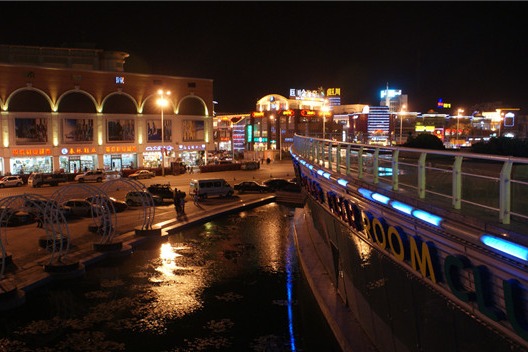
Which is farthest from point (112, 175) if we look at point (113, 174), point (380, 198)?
point (380, 198)

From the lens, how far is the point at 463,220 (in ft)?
17.4

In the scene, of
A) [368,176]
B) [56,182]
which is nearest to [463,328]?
[368,176]

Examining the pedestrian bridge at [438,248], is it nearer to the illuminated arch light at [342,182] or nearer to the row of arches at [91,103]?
the illuminated arch light at [342,182]

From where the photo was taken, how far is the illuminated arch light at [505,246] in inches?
171

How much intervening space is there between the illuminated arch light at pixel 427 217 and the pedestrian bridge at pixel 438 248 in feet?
0.05

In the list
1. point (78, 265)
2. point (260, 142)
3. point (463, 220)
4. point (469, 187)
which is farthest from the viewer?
point (260, 142)

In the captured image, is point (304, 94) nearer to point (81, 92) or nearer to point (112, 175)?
point (81, 92)

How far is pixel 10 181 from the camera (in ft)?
134

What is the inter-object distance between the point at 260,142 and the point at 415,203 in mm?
84238

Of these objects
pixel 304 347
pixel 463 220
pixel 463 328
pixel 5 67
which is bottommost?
pixel 304 347

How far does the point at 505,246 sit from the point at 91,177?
4374 cm

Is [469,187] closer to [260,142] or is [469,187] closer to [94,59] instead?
[94,59]

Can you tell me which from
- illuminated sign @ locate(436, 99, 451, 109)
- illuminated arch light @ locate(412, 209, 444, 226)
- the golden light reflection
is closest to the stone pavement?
the golden light reflection

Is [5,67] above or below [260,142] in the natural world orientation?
above
